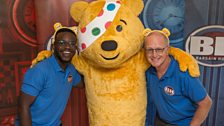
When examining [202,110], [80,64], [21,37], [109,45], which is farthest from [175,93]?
[21,37]

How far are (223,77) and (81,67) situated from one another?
1121mm

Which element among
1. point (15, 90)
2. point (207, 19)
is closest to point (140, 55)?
point (207, 19)

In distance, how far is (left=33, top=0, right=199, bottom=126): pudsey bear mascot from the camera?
1.32m

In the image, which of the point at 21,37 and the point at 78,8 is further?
the point at 21,37

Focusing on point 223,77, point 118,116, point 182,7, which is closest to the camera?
point 118,116

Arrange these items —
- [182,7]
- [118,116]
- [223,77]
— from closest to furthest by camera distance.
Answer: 1. [118,116]
2. [182,7]
3. [223,77]

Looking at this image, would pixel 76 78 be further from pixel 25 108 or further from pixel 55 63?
pixel 25 108

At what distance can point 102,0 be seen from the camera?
1.43 meters

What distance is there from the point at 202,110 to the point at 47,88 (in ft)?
2.81

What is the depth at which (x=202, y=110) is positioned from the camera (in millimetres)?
1354

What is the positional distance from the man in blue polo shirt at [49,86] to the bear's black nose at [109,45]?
0.65ft

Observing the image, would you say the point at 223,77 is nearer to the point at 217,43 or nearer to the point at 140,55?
the point at 217,43

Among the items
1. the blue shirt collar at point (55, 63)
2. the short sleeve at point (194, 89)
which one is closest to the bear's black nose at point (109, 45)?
the blue shirt collar at point (55, 63)

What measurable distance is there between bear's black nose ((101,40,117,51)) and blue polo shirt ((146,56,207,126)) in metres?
0.33
